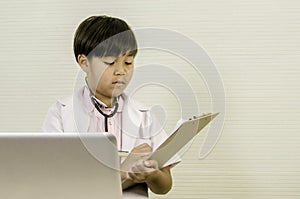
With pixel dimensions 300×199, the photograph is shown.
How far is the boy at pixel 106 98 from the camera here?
143 centimetres

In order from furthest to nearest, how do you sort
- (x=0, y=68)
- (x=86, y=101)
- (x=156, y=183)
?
(x=0, y=68), (x=86, y=101), (x=156, y=183)

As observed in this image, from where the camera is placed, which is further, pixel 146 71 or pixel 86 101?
pixel 146 71

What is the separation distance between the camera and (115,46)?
1.42m

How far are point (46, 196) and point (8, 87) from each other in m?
1.46

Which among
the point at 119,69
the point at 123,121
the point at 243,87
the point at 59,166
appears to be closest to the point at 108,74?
the point at 119,69

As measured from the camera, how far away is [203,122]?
1222mm

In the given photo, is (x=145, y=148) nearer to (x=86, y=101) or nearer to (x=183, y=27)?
(x=86, y=101)

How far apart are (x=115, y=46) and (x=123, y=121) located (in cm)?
22

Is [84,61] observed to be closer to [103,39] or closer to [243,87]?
[103,39]

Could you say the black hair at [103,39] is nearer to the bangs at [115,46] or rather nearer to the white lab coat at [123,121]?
the bangs at [115,46]

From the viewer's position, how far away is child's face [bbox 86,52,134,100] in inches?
56.2

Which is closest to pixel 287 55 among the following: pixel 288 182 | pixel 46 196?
pixel 288 182

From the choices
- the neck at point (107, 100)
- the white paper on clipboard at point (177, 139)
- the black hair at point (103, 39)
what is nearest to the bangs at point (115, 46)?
the black hair at point (103, 39)

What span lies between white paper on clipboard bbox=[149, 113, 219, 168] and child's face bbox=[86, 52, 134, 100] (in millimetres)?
338
